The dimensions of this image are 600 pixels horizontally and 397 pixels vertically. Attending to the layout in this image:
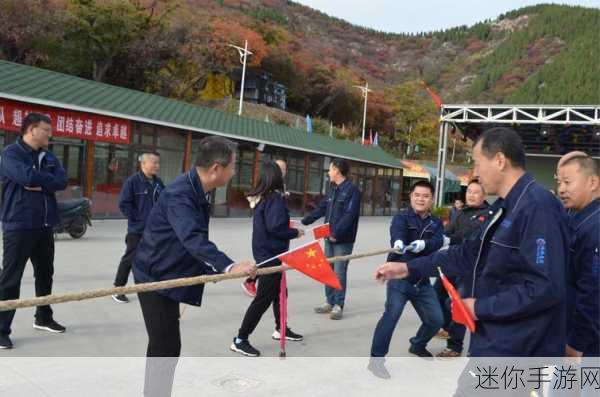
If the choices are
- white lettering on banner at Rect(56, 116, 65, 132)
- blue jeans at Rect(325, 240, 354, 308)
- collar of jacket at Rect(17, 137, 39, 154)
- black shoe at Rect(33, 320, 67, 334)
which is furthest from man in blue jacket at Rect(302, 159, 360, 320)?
white lettering on banner at Rect(56, 116, 65, 132)

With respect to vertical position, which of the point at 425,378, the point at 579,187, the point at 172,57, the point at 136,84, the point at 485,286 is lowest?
the point at 425,378

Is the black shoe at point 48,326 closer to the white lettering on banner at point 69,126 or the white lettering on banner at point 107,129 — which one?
the white lettering on banner at point 69,126

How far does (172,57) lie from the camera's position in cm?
2936

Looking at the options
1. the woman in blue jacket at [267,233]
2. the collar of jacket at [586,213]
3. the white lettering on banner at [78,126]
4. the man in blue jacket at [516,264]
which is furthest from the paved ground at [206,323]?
the white lettering on banner at [78,126]

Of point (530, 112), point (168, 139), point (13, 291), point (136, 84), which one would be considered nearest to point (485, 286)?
point (13, 291)

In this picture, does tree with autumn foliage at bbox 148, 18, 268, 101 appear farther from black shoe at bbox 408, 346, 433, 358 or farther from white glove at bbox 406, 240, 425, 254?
white glove at bbox 406, 240, 425, 254

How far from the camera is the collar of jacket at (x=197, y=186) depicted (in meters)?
2.84

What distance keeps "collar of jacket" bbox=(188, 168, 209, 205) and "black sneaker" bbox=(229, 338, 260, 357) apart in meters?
1.85

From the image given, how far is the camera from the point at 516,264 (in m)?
1.99

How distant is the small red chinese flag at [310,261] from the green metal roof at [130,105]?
9.93 meters

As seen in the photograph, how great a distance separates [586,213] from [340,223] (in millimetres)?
3124

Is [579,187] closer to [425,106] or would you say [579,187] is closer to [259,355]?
[259,355]

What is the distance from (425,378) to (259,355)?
1.34m

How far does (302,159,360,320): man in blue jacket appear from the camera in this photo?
568cm
